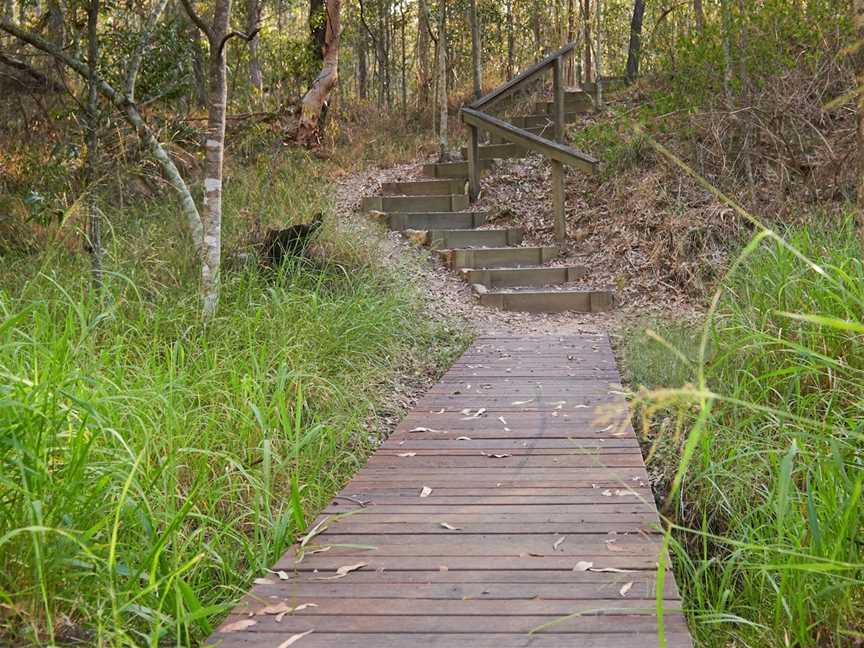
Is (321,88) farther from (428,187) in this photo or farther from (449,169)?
(428,187)

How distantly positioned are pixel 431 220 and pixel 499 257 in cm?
147

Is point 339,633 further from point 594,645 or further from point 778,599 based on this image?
point 778,599

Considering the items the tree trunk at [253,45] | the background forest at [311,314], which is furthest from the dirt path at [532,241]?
the tree trunk at [253,45]

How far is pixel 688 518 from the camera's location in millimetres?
3658

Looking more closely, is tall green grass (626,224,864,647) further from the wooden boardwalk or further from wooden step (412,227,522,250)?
wooden step (412,227,522,250)

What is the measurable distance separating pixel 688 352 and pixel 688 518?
229cm

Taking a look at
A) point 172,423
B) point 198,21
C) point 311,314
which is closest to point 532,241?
point 311,314

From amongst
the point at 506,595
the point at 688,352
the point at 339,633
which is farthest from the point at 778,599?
the point at 688,352

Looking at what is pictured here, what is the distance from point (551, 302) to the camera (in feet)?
28.2

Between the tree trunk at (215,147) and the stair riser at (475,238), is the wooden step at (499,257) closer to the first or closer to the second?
the stair riser at (475,238)

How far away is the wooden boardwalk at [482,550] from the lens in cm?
224

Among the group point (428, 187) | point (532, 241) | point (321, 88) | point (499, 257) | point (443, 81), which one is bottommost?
point (499, 257)

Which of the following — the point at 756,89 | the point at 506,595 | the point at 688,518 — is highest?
the point at 756,89

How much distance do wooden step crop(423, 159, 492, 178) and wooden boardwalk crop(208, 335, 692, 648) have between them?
7544 mm
